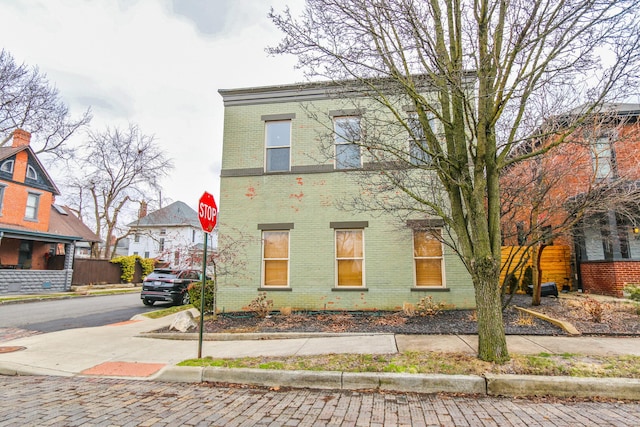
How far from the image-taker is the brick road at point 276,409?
11.6 feet

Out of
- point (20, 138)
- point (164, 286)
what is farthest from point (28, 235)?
point (164, 286)

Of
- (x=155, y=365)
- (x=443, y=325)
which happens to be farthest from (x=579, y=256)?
(x=155, y=365)

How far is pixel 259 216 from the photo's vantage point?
33.9ft

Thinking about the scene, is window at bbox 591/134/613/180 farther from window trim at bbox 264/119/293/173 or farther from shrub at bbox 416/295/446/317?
window trim at bbox 264/119/293/173

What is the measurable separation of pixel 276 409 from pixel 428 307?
602 centimetres

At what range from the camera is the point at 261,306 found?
937cm

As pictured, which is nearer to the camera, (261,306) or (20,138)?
(261,306)

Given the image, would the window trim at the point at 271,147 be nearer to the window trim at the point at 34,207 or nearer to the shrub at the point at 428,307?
the shrub at the point at 428,307

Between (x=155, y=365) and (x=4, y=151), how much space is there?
999 inches

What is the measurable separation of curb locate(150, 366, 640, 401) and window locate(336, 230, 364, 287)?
5.24 metres

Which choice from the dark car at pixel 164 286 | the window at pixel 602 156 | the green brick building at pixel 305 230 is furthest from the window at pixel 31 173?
the window at pixel 602 156

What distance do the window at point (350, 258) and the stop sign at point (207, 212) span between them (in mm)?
4695

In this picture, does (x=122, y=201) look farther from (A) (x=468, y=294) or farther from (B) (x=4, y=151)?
(A) (x=468, y=294)

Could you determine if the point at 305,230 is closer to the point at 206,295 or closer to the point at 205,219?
the point at 206,295
